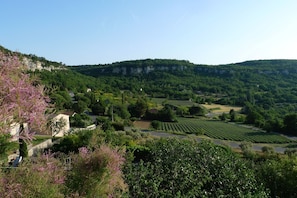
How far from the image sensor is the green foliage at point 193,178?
7773 mm

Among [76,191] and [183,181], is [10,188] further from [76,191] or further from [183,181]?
[183,181]

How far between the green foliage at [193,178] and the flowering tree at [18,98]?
167 inches

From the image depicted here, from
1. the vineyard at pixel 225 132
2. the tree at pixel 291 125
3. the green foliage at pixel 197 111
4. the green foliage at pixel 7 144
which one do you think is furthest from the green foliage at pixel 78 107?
the green foliage at pixel 7 144

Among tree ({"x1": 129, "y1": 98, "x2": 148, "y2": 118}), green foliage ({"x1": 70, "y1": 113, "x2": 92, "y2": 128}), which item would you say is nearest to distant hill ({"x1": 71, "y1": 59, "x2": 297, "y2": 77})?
tree ({"x1": 129, "y1": 98, "x2": 148, "y2": 118})

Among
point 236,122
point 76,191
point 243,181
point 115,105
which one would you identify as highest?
point 76,191

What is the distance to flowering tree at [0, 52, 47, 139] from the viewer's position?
3.23 metres

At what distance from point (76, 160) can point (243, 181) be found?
552 centimetres

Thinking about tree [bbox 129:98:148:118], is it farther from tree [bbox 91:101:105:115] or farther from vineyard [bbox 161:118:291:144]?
tree [bbox 91:101:105:115]

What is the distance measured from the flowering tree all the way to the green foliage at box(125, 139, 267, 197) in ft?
13.9

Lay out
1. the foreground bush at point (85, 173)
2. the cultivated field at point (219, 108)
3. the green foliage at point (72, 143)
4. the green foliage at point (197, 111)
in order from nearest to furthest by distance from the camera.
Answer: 1. the foreground bush at point (85, 173)
2. the green foliage at point (72, 143)
3. the green foliage at point (197, 111)
4. the cultivated field at point (219, 108)

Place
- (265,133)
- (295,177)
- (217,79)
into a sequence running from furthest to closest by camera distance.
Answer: (217,79) → (265,133) → (295,177)

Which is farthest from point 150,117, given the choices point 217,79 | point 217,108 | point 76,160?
point 217,79

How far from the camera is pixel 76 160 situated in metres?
5.88

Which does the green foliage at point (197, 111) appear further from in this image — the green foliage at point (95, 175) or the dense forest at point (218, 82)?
the green foliage at point (95, 175)
